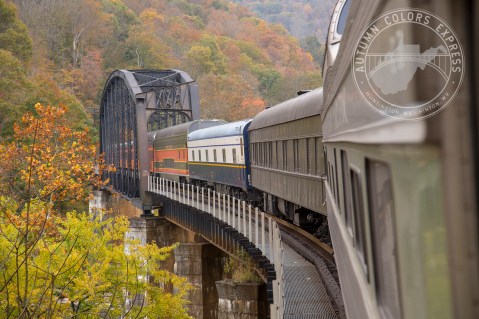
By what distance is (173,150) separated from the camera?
39.4 metres

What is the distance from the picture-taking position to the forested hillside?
200 feet

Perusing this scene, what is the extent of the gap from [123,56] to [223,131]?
67.5 metres

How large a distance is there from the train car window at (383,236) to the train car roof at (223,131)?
71.1 feet

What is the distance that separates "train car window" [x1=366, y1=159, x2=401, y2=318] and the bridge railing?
7.98 meters

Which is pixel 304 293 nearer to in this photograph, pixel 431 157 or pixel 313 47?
pixel 431 157

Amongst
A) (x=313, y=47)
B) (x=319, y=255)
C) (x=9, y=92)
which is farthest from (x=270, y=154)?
(x=313, y=47)

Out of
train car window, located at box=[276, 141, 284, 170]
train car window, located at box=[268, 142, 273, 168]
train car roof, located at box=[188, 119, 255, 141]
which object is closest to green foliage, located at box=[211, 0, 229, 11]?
train car roof, located at box=[188, 119, 255, 141]

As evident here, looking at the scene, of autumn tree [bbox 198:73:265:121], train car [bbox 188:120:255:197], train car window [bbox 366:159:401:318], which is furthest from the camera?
autumn tree [bbox 198:73:265:121]

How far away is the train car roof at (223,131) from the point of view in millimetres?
24833

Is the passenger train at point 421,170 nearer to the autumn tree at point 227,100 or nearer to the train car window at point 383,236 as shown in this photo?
the train car window at point 383,236

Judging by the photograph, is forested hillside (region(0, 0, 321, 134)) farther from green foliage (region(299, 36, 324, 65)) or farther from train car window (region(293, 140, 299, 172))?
train car window (region(293, 140, 299, 172))

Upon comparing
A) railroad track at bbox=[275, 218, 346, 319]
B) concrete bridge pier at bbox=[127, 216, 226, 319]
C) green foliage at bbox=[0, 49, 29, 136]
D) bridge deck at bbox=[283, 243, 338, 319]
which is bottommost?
concrete bridge pier at bbox=[127, 216, 226, 319]

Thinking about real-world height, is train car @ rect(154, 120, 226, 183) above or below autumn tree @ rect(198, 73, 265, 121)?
below

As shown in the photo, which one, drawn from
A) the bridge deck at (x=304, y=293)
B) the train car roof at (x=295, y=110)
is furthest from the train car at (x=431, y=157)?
the train car roof at (x=295, y=110)
